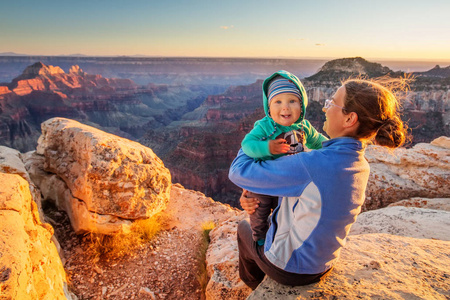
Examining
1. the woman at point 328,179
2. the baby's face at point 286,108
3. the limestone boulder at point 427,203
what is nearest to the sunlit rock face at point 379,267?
the woman at point 328,179

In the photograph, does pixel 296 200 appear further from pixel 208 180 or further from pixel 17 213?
pixel 208 180

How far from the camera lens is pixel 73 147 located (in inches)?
171

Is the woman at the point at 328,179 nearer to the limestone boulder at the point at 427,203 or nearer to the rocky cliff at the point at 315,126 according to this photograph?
the limestone boulder at the point at 427,203

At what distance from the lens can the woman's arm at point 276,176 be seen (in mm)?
1296

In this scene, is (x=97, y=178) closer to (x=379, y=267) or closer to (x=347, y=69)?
(x=379, y=267)

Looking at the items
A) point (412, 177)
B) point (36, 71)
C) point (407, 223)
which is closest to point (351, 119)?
point (407, 223)

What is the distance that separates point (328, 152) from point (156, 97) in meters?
103

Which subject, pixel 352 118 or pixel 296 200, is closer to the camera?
pixel 352 118

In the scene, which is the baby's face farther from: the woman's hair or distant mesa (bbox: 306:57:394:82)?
distant mesa (bbox: 306:57:394:82)

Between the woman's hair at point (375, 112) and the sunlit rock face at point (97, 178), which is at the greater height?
the woman's hair at point (375, 112)

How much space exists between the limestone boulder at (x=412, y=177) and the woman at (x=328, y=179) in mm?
4007

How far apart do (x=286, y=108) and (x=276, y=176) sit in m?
0.59

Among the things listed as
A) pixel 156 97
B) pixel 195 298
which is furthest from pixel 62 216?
pixel 156 97

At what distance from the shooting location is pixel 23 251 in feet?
6.12
